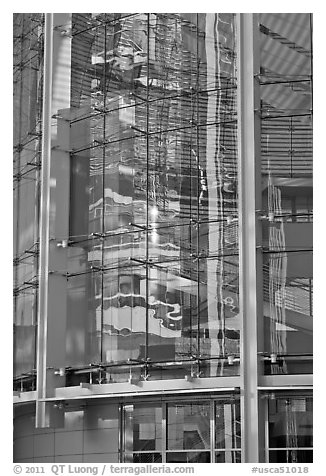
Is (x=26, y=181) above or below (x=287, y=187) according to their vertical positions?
above

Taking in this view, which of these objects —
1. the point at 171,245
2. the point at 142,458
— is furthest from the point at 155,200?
the point at 142,458

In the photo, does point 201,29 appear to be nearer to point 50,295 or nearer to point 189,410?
point 50,295

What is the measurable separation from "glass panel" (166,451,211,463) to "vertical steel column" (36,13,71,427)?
6.37 ft

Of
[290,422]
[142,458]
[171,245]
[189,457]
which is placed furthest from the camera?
[171,245]

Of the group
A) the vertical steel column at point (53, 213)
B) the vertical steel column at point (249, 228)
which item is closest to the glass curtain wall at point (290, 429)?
the vertical steel column at point (249, 228)

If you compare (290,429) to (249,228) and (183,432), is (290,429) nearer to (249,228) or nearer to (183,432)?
(183,432)

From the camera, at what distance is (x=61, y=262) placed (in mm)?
15664

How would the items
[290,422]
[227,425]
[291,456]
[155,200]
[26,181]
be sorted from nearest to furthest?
1. [291,456]
2. [290,422]
3. [227,425]
4. [155,200]
5. [26,181]

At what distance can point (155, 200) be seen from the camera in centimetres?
1487

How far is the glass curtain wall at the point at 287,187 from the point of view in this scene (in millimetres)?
13773

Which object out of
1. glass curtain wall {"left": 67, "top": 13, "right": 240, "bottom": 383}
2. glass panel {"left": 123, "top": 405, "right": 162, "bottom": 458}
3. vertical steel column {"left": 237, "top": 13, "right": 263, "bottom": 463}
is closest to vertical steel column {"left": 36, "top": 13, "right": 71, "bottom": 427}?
glass curtain wall {"left": 67, "top": 13, "right": 240, "bottom": 383}

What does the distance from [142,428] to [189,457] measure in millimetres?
822

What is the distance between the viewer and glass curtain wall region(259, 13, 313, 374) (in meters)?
13.8

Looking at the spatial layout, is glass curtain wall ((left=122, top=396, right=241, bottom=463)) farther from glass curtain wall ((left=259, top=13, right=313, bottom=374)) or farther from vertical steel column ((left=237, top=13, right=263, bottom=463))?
glass curtain wall ((left=259, top=13, right=313, bottom=374))
